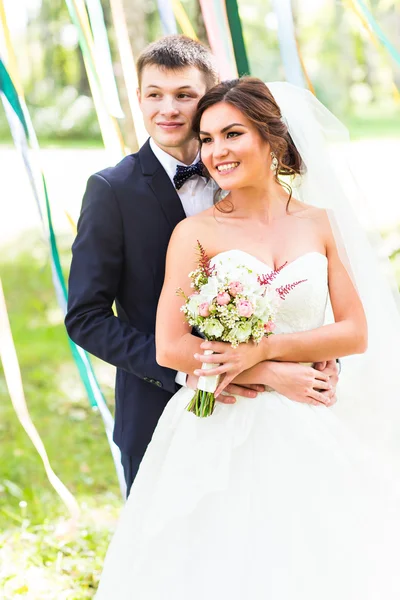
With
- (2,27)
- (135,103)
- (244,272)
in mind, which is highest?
(2,27)

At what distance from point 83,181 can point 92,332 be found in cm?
911

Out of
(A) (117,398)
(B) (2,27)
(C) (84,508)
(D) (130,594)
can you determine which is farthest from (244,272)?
(C) (84,508)

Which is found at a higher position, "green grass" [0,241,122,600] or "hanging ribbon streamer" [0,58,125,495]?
"hanging ribbon streamer" [0,58,125,495]

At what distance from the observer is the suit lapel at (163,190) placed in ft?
9.98

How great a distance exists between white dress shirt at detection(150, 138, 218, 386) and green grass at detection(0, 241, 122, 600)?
159 cm

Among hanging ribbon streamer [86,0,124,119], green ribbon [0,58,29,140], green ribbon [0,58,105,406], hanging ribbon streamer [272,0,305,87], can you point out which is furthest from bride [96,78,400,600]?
green ribbon [0,58,29,140]

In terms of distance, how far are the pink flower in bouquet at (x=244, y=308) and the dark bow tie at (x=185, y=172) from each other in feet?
2.76

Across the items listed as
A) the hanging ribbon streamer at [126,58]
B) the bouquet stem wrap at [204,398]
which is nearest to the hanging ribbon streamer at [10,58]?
the hanging ribbon streamer at [126,58]

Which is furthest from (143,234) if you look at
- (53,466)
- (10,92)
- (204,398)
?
(53,466)

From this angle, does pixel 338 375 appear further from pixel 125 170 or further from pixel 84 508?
pixel 84 508

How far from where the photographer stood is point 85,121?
47.2ft

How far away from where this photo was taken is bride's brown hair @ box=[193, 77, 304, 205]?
2.88m

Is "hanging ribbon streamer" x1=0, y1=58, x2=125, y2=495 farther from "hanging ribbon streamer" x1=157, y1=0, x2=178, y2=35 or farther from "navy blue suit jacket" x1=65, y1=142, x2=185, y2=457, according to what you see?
"hanging ribbon streamer" x1=157, y1=0, x2=178, y2=35

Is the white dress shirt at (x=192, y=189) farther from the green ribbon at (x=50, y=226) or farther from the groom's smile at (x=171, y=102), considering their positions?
the green ribbon at (x=50, y=226)
